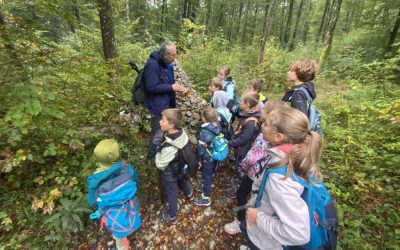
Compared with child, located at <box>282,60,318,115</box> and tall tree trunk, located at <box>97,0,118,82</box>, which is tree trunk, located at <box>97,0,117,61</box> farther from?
child, located at <box>282,60,318,115</box>

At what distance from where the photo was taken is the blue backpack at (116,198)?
7.94 ft

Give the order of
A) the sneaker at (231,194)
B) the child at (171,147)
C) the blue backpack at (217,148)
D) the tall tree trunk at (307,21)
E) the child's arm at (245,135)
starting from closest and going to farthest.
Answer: the child at (171,147), the child's arm at (245,135), the blue backpack at (217,148), the sneaker at (231,194), the tall tree trunk at (307,21)

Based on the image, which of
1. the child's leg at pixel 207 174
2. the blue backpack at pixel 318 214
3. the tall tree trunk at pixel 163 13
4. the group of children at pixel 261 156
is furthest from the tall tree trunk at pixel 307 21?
the blue backpack at pixel 318 214

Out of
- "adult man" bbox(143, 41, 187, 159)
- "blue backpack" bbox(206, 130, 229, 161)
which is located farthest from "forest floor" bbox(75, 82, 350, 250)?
"adult man" bbox(143, 41, 187, 159)

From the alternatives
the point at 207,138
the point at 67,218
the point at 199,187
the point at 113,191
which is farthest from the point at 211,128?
the point at 67,218

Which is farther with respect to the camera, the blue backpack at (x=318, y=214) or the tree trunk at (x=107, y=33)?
the tree trunk at (x=107, y=33)

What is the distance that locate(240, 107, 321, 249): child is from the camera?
1.51 m

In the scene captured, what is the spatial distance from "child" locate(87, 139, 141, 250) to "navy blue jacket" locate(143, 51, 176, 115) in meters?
1.17

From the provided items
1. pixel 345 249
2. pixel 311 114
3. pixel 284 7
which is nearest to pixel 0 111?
pixel 311 114

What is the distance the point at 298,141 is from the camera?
1.74 metres

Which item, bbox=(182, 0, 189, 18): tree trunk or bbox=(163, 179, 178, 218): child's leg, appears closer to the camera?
bbox=(163, 179, 178, 218): child's leg

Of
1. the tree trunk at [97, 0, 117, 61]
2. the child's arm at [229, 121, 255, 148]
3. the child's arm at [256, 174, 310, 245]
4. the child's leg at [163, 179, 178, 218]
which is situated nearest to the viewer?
the child's arm at [256, 174, 310, 245]

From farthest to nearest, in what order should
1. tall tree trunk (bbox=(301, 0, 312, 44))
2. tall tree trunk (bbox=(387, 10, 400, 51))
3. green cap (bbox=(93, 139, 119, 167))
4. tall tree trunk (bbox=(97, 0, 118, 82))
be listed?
tall tree trunk (bbox=(301, 0, 312, 44)) → tall tree trunk (bbox=(387, 10, 400, 51)) → tall tree trunk (bbox=(97, 0, 118, 82)) → green cap (bbox=(93, 139, 119, 167))

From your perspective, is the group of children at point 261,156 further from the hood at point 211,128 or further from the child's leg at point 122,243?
the child's leg at point 122,243
